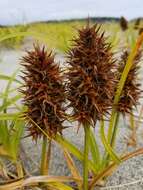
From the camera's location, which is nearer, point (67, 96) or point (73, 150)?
point (67, 96)

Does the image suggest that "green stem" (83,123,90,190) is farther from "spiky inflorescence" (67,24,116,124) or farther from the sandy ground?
the sandy ground

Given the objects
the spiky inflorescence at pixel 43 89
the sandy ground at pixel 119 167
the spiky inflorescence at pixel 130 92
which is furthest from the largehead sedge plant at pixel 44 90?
the sandy ground at pixel 119 167

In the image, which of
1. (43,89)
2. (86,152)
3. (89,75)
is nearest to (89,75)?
(89,75)

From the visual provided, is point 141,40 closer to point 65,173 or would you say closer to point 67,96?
point 67,96

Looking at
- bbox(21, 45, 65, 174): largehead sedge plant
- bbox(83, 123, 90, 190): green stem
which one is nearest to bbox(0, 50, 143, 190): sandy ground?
bbox(83, 123, 90, 190): green stem

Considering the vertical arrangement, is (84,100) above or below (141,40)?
below

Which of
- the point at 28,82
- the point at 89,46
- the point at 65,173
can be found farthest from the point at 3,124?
the point at 89,46

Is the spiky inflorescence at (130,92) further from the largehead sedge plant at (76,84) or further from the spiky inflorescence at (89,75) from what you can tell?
the spiky inflorescence at (89,75)

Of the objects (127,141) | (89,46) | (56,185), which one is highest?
(89,46)
